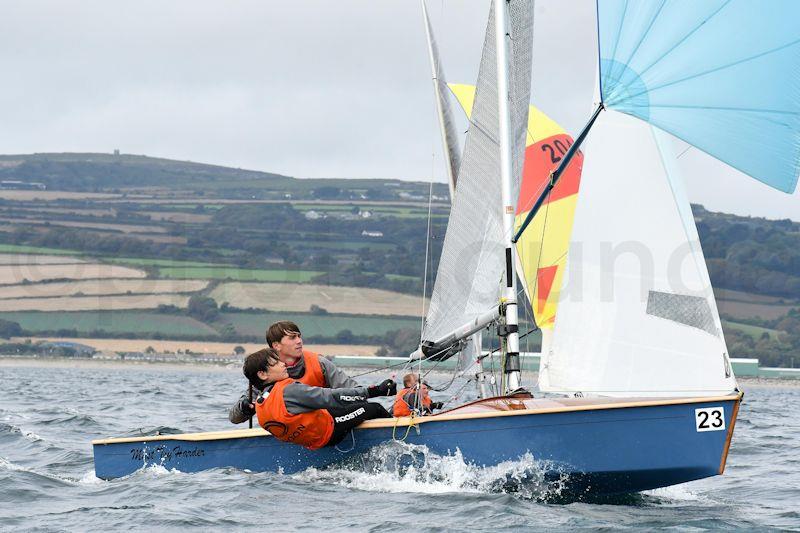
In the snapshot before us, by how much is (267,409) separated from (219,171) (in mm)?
133211

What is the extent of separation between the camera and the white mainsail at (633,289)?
898 cm

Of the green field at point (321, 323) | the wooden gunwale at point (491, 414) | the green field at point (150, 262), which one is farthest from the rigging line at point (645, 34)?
the green field at point (150, 262)

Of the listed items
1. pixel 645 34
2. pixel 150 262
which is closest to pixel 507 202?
pixel 645 34

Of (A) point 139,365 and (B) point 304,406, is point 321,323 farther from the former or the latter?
(B) point 304,406

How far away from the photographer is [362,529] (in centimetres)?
710

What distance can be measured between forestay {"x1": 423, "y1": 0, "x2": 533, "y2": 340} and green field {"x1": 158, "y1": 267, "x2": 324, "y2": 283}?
262 ft

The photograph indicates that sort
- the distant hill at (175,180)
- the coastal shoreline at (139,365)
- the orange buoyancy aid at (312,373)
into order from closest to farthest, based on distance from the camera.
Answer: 1. the orange buoyancy aid at (312,373)
2. the coastal shoreline at (139,365)
3. the distant hill at (175,180)

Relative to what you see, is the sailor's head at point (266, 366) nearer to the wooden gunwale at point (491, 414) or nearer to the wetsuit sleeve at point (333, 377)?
the wetsuit sleeve at point (333, 377)

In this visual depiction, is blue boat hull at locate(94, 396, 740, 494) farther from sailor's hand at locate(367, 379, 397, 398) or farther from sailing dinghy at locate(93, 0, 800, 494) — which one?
sailor's hand at locate(367, 379, 397, 398)

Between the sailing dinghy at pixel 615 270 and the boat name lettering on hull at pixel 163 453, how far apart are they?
14 mm

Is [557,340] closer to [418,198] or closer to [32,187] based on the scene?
[418,198]

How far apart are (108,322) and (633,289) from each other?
247 feet

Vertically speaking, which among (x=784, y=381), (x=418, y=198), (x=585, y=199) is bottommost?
(x=784, y=381)

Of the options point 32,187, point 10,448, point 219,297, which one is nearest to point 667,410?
point 10,448
